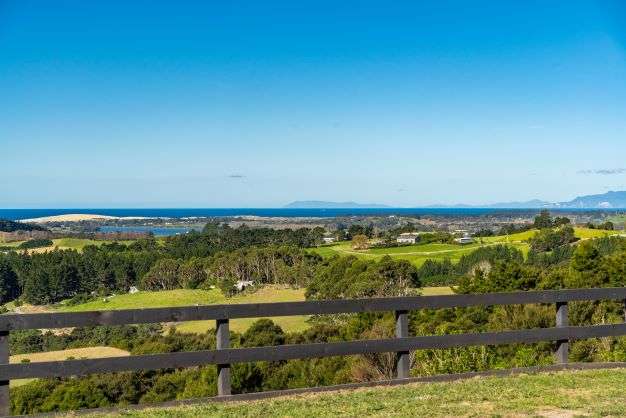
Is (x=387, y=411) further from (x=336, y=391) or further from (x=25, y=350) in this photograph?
(x=25, y=350)

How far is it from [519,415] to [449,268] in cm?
6981

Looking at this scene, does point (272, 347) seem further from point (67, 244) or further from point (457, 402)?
point (67, 244)

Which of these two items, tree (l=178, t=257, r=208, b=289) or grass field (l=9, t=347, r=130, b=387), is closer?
grass field (l=9, t=347, r=130, b=387)

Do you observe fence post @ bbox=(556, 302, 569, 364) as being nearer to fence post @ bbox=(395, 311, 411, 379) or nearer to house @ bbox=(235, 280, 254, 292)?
fence post @ bbox=(395, 311, 411, 379)

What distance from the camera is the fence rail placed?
21.1 feet

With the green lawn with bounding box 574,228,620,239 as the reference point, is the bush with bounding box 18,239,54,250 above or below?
below

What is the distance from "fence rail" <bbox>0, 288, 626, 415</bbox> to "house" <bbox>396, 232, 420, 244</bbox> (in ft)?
301

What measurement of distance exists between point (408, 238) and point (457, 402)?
97.8 meters

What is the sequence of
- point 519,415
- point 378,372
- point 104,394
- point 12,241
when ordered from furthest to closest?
point 12,241 → point 104,394 → point 378,372 → point 519,415

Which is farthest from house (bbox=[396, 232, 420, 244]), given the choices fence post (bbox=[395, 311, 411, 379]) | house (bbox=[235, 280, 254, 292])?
fence post (bbox=[395, 311, 411, 379])

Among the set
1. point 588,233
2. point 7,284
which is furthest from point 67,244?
point 588,233

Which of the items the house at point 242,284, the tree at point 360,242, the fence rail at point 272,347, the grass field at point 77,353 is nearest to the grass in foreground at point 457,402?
the fence rail at point 272,347

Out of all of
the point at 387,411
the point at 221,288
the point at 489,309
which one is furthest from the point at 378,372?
the point at 221,288

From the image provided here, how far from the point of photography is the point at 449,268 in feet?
245
